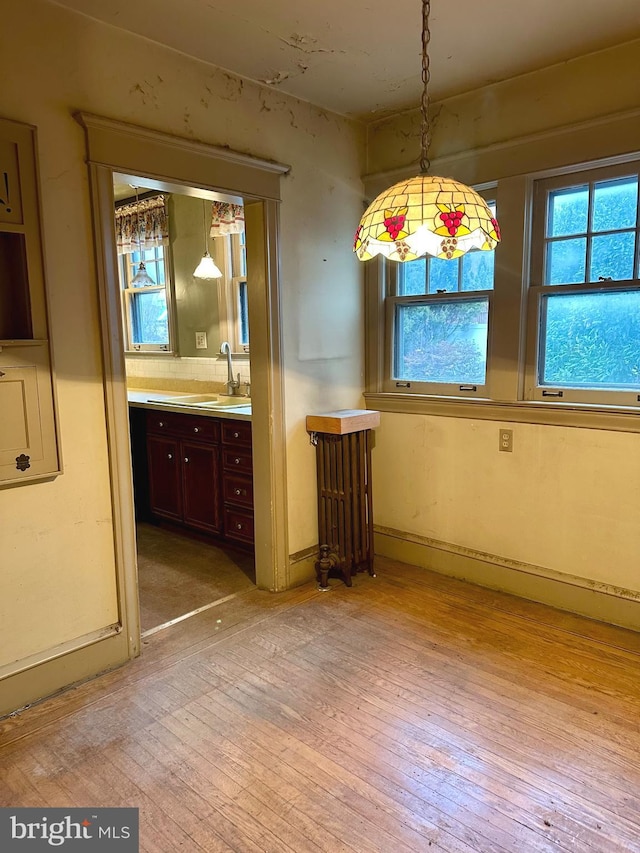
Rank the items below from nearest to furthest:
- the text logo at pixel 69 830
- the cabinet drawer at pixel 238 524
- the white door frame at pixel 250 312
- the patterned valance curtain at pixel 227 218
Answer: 1. the text logo at pixel 69 830
2. the white door frame at pixel 250 312
3. the cabinet drawer at pixel 238 524
4. the patterned valance curtain at pixel 227 218

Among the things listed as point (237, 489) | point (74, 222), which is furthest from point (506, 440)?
point (74, 222)

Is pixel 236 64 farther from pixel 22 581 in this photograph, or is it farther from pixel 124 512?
pixel 22 581

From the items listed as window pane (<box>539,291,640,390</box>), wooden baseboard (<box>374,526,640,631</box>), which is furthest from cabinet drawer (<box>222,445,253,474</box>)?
window pane (<box>539,291,640,390</box>)

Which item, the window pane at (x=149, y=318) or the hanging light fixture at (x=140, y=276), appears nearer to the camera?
the hanging light fixture at (x=140, y=276)

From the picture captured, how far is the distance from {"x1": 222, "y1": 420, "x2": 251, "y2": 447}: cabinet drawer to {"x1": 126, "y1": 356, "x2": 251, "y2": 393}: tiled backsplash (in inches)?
36.3

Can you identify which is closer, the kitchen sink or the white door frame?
the white door frame

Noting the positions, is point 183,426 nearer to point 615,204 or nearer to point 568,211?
point 568,211

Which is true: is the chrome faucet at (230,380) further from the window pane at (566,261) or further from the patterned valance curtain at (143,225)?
the window pane at (566,261)

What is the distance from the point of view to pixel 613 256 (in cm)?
269

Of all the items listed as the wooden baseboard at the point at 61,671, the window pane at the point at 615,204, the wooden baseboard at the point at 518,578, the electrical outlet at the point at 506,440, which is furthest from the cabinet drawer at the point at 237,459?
the window pane at the point at 615,204

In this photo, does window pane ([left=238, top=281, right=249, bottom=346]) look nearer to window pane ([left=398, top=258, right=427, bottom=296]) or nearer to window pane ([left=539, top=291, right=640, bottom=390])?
window pane ([left=398, top=258, right=427, bottom=296])

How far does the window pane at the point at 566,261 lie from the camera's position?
2.79m

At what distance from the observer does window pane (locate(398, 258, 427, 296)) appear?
3.37m

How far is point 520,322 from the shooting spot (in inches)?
116
